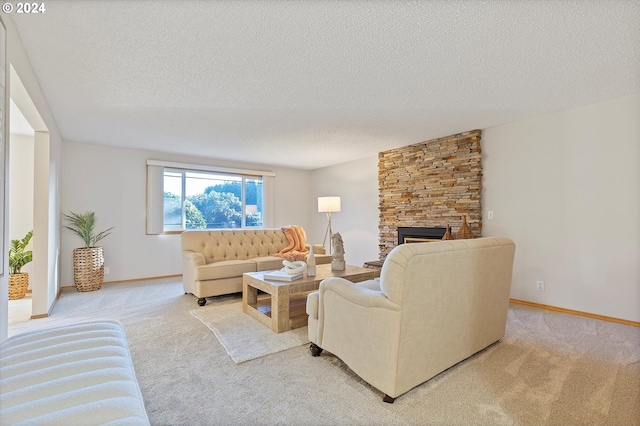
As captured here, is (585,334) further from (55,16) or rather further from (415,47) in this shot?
(55,16)

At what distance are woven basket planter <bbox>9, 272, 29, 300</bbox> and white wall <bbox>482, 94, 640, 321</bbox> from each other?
6.44 meters

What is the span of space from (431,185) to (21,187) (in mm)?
6090

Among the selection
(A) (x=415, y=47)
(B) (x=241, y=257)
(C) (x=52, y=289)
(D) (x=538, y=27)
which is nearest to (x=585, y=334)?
(D) (x=538, y=27)

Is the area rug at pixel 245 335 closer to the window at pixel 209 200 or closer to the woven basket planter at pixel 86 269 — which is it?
the woven basket planter at pixel 86 269

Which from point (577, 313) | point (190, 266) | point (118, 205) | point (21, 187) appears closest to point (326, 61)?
point (190, 266)

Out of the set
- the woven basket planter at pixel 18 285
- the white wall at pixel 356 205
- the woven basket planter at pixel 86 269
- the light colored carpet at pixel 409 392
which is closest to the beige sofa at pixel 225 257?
the light colored carpet at pixel 409 392

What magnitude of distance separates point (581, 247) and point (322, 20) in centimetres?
354

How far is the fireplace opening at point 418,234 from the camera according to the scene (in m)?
4.51

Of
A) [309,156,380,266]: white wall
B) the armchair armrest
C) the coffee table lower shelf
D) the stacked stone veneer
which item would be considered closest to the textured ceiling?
the stacked stone veneer

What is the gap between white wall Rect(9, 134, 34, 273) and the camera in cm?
438

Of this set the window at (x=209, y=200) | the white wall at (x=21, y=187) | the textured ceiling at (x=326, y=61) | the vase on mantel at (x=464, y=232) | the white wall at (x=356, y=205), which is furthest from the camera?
the white wall at (x=356, y=205)

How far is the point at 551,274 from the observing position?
3523mm

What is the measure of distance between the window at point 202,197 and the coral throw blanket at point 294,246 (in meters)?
1.70

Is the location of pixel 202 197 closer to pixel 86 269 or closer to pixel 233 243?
pixel 233 243
